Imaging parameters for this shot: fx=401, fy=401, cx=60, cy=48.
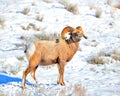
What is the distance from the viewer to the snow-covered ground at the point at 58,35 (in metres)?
9.00

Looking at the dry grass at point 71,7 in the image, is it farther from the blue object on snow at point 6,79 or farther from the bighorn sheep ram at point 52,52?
the bighorn sheep ram at point 52,52

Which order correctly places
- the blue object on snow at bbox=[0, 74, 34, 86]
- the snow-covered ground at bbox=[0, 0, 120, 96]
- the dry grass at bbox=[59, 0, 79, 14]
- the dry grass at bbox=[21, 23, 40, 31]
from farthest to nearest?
the dry grass at bbox=[59, 0, 79, 14] → the dry grass at bbox=[21, 23, 40, 31] → the blue object on snow at bbox=[0, 74, 34, 86] → the snow-covered ground at bbox=[0, 0, 120, 96]

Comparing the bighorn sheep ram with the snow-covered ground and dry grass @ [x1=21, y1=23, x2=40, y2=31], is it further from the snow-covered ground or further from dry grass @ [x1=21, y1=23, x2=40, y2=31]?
dry grass @ [x1=21, y1=23, x2=40, y2=31]

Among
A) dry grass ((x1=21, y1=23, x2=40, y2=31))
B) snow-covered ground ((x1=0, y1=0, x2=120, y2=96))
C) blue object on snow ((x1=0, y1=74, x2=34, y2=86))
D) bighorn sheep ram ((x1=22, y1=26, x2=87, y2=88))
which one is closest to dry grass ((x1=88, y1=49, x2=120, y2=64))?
snow-covered ground ((x1=0, y1=0, x2=120, y2=96))

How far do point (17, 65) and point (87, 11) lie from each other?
29.1 ft

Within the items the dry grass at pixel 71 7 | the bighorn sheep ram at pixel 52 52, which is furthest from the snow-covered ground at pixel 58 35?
the bighorn sheep ram at pixel 52 52

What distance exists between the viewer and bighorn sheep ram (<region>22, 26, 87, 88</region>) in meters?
9.14

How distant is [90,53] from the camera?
13852 millimetres

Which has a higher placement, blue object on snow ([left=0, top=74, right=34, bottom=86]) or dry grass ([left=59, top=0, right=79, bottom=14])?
dry grass ([left=59, top=0, right=79, bottom=14])

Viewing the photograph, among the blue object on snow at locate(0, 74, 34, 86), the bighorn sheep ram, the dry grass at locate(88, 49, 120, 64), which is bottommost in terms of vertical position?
the blue object on snow at locate(0, 74, 34, 86)

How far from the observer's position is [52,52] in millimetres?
9492

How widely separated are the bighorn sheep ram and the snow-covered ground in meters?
0.46

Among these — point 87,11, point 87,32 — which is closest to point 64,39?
point 87,32

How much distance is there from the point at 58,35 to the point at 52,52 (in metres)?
6.44
